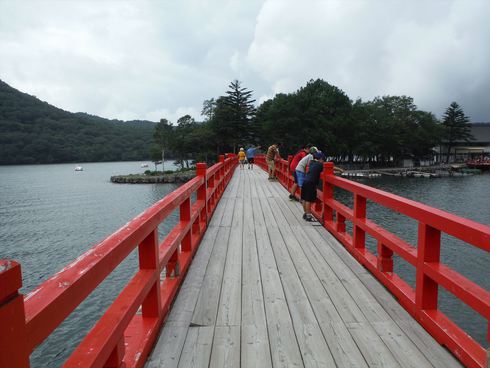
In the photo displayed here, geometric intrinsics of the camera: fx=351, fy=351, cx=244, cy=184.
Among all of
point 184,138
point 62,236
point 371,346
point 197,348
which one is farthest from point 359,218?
point 184,138

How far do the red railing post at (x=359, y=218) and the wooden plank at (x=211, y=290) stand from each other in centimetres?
195

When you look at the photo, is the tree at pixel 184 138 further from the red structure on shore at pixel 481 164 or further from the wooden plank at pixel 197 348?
the wooden plank at pixel 197 348

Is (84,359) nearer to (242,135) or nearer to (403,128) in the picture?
(242,135)

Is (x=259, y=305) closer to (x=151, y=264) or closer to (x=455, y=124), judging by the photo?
(x=151, y=264)

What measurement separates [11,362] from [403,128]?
82201mm

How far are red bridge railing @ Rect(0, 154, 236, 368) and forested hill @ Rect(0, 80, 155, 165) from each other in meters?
148

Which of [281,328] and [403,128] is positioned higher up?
[403,128]

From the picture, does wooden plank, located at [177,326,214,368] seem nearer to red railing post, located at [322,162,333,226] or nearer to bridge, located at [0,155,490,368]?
bridge, located at [0,155,490,368]

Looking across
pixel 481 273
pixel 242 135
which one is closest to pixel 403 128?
pixel 242 135

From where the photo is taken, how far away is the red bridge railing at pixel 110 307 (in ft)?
3.68

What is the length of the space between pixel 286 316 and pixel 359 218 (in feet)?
7.14

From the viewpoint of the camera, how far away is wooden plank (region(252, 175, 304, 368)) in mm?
2641

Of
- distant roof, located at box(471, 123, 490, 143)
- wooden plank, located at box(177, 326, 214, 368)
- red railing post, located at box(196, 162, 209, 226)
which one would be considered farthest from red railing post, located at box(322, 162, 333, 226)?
distant roof, located at box(471, 123, 490, 143)

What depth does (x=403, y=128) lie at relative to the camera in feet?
245
